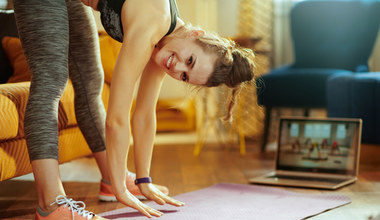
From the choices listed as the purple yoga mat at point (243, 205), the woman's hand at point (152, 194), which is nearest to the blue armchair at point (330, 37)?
the purple yoga mat at point (243, 205)

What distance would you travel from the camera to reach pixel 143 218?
1473 mm

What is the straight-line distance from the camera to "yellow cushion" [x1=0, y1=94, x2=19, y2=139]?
58.2 inches

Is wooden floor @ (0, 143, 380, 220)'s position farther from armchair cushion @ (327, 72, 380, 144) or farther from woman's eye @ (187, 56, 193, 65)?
woman's eye @ (187, 56, 193, 65)

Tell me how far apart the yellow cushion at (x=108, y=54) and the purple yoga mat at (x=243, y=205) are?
29.0 inches

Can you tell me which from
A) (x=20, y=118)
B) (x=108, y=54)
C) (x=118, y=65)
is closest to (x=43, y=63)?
(x=118, y=65)

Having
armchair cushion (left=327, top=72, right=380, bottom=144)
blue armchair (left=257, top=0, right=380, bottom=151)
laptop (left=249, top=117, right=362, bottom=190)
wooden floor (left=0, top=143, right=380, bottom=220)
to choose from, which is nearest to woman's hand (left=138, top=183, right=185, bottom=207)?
wooden floor (left=0, top=143, right=380, bottom=220)

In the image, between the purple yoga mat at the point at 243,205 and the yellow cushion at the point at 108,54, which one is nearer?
the purple yoga mat at the point at 243,205

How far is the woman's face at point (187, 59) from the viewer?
140 centimetres

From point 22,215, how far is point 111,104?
Answer: 54cm

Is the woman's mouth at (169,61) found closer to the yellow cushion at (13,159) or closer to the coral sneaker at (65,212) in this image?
the coral sneaker at (65,212)

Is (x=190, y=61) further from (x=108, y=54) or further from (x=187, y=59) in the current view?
(x=108, y=54)

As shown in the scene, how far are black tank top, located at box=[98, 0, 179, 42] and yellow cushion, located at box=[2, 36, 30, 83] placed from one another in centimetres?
87

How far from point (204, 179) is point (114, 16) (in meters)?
1.01

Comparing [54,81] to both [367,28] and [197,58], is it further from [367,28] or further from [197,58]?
[367,28]
